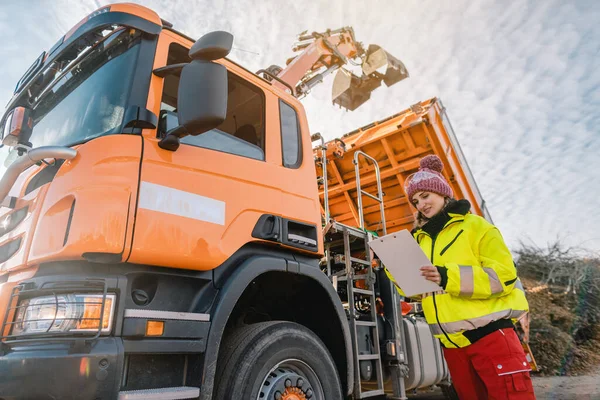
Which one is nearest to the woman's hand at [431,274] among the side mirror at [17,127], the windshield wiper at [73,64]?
the windshield wiper at [73,64]

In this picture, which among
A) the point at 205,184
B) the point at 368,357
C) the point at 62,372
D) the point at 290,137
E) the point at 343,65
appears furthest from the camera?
the point at 343,65

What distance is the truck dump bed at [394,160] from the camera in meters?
4.94

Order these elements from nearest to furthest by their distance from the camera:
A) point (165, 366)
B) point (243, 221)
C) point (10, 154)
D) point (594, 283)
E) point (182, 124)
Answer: point (165, 366) → point (182, 124) → point (243, 221) → point (10, 154) → point (594, 283)

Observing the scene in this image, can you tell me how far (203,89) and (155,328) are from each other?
43.8 inches

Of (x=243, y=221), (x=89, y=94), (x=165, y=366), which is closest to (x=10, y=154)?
(x=89, y=94)

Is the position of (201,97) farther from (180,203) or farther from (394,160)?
(394,160)

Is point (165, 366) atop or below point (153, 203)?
below

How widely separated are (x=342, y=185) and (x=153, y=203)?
11.8ft

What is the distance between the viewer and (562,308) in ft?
30.3

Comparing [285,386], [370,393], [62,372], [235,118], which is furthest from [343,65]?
[62,372]

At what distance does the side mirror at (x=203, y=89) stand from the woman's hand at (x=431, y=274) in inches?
49.8

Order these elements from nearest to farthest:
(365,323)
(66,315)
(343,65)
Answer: (66,315), (365,323), (343,65)

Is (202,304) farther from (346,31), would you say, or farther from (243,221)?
(346,31)

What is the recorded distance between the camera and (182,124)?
78.7 inches
